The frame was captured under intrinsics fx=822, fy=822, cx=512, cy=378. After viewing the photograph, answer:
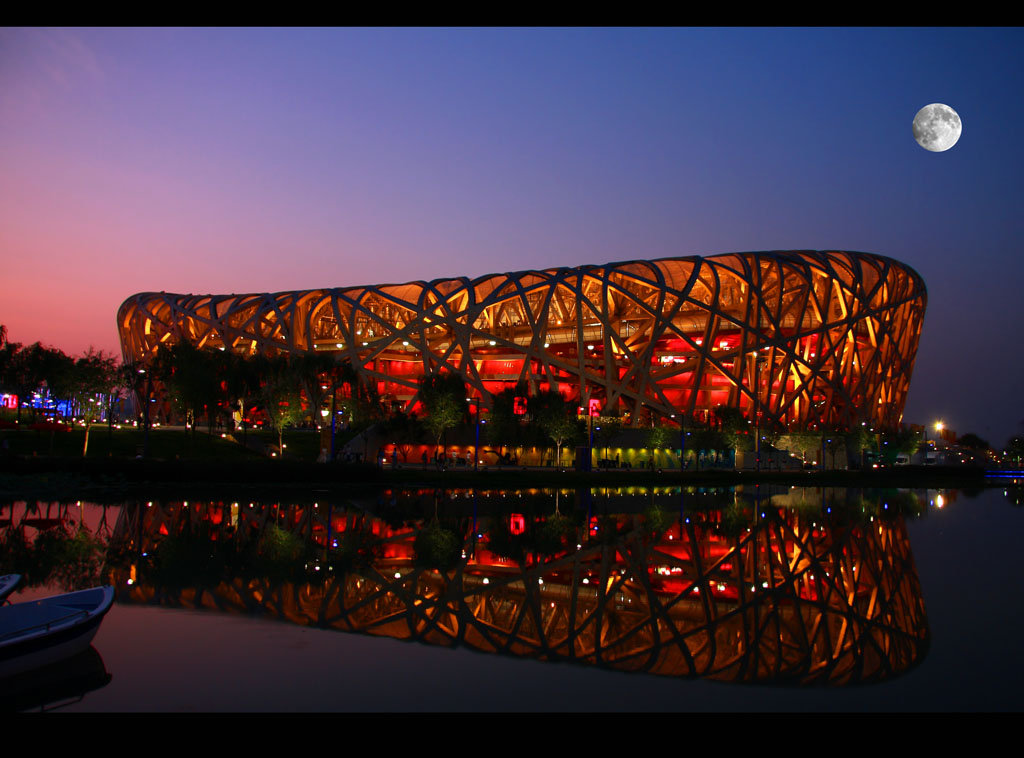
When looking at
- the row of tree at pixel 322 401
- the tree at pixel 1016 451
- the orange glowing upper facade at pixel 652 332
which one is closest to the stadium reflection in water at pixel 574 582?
the row of tree at pixel 322 401

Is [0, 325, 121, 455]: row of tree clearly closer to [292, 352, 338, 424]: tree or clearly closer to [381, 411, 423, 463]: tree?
[292, 352, 338, 424]: tree

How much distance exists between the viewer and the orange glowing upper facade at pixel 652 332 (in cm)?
6294

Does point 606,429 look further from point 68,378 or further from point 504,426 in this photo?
point 68,378

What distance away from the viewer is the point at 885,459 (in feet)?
217

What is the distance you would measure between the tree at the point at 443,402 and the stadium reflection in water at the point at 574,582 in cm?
2181

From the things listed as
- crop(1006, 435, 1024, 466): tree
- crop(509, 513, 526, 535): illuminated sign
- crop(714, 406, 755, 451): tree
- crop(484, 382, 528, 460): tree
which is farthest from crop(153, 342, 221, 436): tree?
crop(1006, 435, 1024, 466): tree

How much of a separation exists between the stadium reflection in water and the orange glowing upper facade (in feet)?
126

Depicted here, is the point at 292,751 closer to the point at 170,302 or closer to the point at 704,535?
the point at 704,535

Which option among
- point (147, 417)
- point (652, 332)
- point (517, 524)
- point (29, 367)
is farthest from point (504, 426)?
point (29, 367)

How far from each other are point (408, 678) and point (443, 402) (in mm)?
38742

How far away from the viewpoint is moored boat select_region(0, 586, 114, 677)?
26.8 ft

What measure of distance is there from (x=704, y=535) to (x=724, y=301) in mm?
48576
